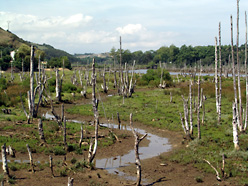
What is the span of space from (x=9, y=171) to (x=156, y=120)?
1362 cm

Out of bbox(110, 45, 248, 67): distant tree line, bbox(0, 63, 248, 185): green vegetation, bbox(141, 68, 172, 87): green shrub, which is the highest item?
bbox(110, 45, 248, 67): distant tree line

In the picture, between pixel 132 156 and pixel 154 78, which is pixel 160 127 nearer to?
pixel 132 156

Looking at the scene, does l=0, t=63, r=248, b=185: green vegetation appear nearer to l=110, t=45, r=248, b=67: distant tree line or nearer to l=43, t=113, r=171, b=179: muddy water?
l=43, t=113, r=171, b=179: muddy water

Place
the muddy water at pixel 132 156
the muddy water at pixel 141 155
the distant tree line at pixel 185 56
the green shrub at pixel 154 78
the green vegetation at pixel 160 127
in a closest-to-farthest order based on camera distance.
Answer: the green vegetation at pixel 160 127 → the muddy water at pixel 132 156 → the muddy water at pixel 141 155 → the green shrub at pixel 154 78 → the distant tree line at pixel 185 56

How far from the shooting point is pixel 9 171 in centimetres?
1253

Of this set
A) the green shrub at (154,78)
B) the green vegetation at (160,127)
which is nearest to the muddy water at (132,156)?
the green vegetation at (160,127)

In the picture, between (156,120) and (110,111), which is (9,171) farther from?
(110,111)

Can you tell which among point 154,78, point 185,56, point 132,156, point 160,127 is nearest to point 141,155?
point 132,156

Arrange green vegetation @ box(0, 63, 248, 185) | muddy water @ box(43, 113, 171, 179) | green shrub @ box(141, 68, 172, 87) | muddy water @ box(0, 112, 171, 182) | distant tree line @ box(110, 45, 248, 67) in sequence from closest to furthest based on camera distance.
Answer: green vegetation @ box(0, 63, 248, 185) < muddy water @ box(0, 112, 171, 182) < muddy water @ box(43, 113, 171, 179) < green shrub @ box(141, 68, 172, 87) < distant tree line @ box(110, 45, 248, 67)

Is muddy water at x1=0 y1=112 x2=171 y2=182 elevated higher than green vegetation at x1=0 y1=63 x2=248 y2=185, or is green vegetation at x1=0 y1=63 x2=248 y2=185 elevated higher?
green vegetation at x1=0 y1=63 x2=248 y2=185

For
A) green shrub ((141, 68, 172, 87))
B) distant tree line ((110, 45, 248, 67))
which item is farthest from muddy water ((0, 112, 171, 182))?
distant tree line ((110, 45, 248, 67))

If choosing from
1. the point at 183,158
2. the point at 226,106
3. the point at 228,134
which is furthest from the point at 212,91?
the point at 183,158

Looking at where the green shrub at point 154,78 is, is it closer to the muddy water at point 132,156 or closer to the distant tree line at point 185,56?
the muddy water at point 132,156

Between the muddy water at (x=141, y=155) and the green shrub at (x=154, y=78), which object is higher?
the green shrub at (x=154, y=78)
